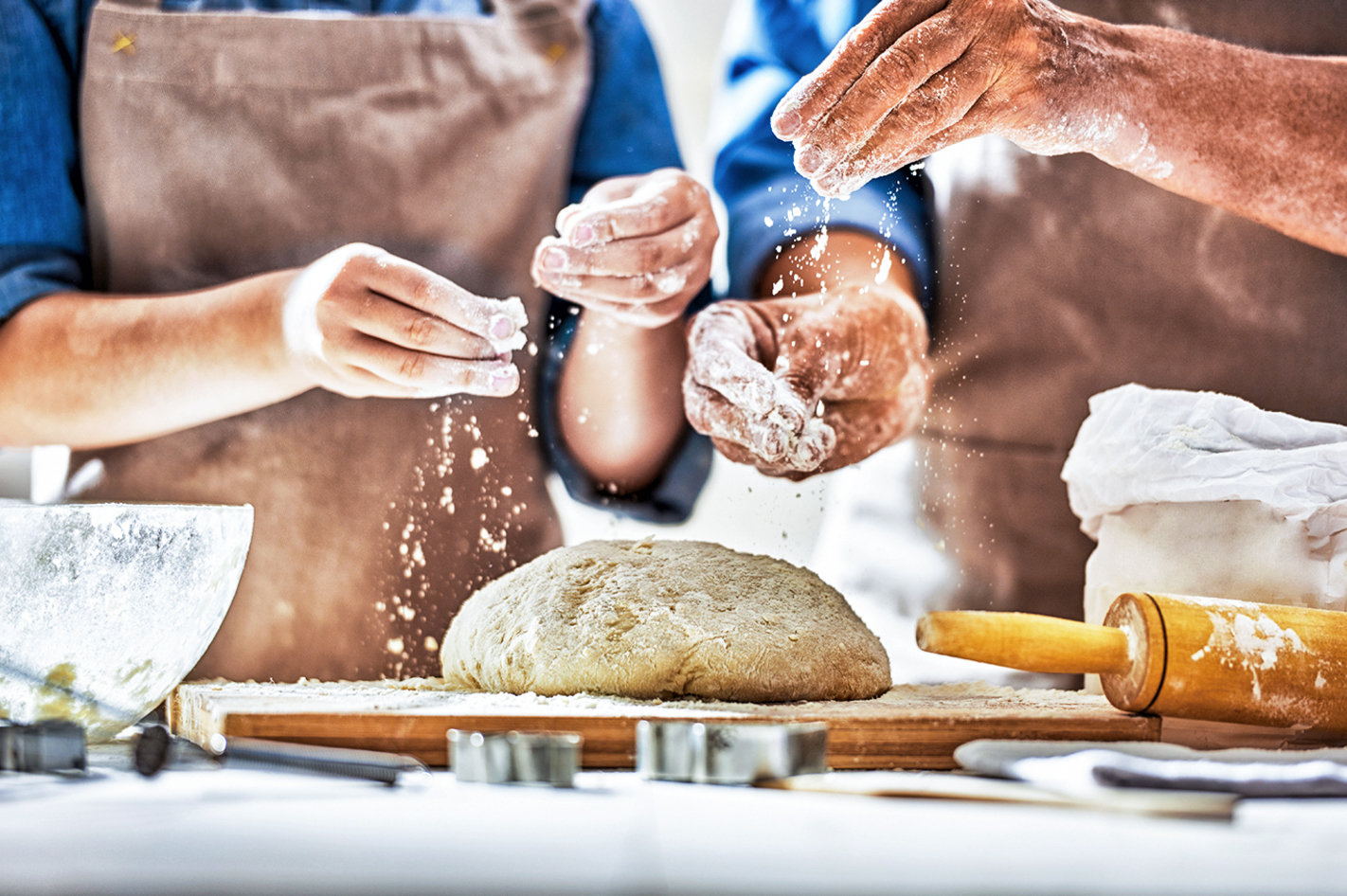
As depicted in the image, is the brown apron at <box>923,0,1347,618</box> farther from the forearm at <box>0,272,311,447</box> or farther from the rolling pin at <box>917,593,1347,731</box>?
the forearm at <box>0,272,311,447</box>

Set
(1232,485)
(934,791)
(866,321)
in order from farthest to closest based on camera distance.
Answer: (866,321) → (1232,485) → (934,791)

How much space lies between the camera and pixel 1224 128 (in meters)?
1.22

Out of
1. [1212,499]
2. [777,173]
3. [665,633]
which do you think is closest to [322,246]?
[777,173]

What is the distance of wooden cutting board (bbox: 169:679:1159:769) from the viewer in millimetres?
751

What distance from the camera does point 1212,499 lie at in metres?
0.97

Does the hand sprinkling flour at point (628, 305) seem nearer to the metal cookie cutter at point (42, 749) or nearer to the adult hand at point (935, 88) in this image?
the adult hand at point (935, 88)

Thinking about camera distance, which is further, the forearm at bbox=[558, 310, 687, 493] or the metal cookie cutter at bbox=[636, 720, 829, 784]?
the forearm at bbox=[558, 310, 687, 493]

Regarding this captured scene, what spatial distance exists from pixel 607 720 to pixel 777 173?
0.80 m

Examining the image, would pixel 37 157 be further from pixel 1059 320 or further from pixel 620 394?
pixel 1059 320

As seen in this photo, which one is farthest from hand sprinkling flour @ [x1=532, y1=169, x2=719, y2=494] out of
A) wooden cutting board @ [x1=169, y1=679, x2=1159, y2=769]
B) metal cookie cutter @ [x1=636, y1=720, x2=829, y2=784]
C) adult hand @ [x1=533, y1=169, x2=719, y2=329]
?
metal cookie cutter @ [x1=636, y1=720, x2=829, y2=784]

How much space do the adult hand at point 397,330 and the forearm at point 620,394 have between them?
12 cm

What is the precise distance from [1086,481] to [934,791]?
558 millimetres

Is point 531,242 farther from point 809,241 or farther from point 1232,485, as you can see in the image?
point 1232,485

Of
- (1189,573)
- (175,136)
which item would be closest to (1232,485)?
(1189,573)
